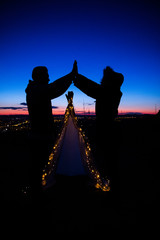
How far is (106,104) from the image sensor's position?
2717mm

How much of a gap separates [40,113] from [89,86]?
1231 mm

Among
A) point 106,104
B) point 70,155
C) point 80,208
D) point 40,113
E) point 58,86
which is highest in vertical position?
point 58,86

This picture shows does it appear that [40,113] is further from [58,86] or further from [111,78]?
[111,78]

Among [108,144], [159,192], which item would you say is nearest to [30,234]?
[108,144]

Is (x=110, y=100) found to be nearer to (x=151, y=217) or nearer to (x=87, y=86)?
(x=87, y=86)

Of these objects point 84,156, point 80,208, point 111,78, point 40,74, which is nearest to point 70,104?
point 40,74

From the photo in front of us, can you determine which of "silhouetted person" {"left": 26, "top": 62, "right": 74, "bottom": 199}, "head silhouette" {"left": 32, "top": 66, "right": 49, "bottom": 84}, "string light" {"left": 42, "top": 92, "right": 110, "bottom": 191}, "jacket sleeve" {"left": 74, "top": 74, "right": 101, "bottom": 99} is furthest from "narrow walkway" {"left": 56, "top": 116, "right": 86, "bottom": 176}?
"head silhouette" {"left": 32, "top": 66, "right": 49, "bottom": 84}

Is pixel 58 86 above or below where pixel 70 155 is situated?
above

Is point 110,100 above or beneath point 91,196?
above

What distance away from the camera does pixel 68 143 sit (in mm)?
4242

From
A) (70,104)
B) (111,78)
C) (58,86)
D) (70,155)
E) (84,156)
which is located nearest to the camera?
(58,86)

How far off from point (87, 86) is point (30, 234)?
3208 mm

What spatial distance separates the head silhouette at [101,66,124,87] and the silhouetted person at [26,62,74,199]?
807 millimetres

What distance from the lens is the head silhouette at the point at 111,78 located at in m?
2.65
